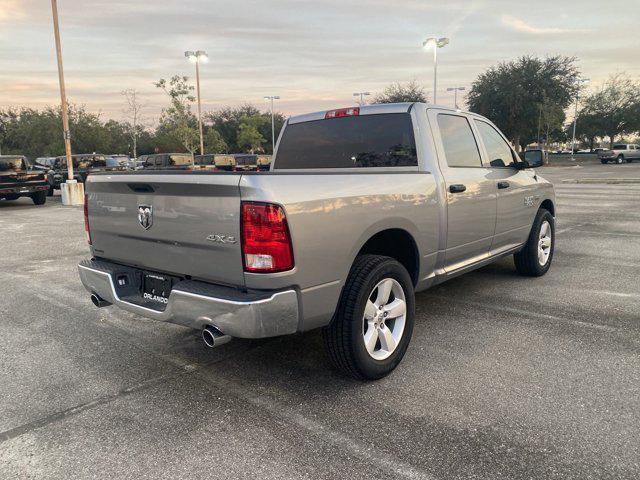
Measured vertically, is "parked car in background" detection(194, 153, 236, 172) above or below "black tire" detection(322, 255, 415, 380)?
above

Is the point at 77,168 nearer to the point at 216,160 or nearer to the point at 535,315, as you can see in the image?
the point at 216,160

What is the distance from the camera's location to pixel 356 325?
3.14m

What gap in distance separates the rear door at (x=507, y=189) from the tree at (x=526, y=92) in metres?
48.8

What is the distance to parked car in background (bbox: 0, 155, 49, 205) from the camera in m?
16.3

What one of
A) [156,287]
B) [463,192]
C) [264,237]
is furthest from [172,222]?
[463,192]

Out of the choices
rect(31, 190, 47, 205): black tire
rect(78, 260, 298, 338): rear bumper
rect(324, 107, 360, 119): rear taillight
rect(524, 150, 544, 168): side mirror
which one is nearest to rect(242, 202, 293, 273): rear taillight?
rect(78, 260, 298, 338): rear bumper

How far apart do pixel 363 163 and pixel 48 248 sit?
692 centimetres

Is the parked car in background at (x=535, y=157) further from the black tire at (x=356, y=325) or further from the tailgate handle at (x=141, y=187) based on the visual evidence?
the tailgate handle at (x=141, y=187)

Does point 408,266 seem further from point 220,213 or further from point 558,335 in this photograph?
point 220,213

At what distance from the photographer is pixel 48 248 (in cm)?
887

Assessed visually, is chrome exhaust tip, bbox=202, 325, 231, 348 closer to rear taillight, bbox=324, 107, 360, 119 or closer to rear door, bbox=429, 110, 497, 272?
rear door, bbox=429, 110, 497, 272

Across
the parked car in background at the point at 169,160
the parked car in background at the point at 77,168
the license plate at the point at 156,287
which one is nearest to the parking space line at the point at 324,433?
the license plate at the point at 156,287

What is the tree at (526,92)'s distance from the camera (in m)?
50.4

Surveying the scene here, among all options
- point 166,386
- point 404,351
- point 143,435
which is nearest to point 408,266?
point 404,351
